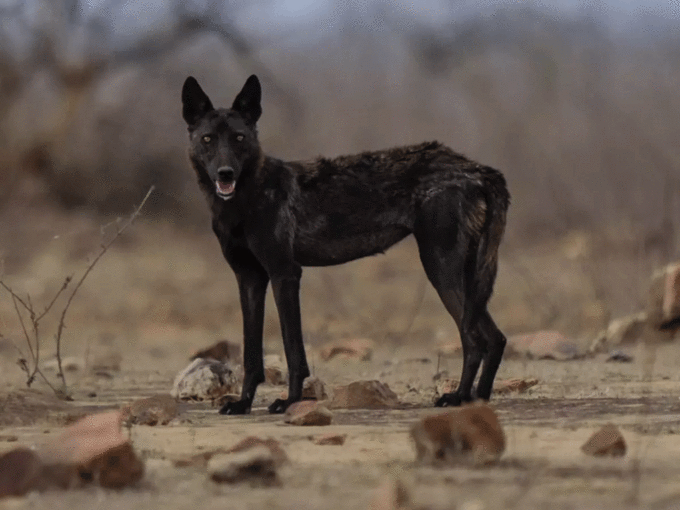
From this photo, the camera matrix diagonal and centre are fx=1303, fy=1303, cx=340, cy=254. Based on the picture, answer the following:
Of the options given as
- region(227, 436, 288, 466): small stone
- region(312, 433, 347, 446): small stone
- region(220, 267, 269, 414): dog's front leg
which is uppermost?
region(220, 267, 269, 414): dog's front leg

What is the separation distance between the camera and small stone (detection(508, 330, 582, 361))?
32.3 ft

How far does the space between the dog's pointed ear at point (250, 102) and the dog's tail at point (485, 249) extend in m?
1.26

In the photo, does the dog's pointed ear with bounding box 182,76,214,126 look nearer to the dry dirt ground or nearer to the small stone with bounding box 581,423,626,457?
the dry dirt ground

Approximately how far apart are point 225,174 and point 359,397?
133cm

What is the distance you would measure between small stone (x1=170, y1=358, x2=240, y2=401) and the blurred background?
3192 millimetres

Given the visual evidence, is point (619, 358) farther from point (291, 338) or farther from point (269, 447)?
point (269, 447)

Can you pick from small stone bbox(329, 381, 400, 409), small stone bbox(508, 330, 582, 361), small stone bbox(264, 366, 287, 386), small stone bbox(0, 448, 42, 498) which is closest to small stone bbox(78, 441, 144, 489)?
small stone bbox(0, 448, 42, 498)

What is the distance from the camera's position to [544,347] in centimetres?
998

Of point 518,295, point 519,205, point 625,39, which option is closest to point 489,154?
point 519,205

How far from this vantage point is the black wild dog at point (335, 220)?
6.71 m

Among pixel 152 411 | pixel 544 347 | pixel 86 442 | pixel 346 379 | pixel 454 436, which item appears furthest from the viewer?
pixel 544 347

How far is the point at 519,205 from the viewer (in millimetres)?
22422

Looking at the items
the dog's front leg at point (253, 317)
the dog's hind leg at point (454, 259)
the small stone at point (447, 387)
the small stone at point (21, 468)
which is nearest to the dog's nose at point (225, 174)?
the dog's front leg at point (253, 317)

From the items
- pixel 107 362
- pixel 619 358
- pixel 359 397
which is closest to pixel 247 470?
pixel 359 397
